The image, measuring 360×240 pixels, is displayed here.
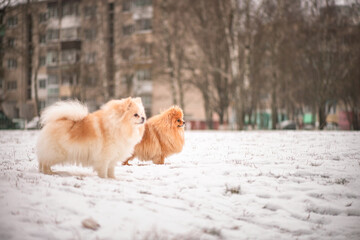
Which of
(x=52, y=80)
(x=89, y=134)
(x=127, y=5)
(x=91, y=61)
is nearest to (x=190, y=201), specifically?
(x=89, y=134)

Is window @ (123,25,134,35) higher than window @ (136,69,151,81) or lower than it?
higher

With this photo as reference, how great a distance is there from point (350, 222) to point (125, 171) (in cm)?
395

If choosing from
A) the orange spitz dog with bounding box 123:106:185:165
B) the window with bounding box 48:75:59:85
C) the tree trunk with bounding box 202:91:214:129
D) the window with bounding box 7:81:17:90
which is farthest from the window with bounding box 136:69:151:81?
the orange spitz dog with bounding box 123:106:185:165

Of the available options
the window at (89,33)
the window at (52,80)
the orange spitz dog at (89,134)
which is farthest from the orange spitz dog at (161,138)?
the window at (52,80)

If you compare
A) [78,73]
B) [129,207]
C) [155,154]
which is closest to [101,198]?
[129,207]

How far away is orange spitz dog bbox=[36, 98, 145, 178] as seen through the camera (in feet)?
16.8

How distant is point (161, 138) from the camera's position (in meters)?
7.31

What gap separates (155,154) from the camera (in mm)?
7203

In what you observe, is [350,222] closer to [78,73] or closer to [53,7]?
[78,73]

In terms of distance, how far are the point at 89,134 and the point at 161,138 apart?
2408 millimetres

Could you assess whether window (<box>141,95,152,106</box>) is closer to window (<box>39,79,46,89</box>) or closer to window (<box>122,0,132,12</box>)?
window (<box>122,0,132,12</box>)

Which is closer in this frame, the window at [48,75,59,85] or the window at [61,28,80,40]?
the window at [61,28,80,40]

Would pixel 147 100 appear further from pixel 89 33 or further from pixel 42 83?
pixel 42 83

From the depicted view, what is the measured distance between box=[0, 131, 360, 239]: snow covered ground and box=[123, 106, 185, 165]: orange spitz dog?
1.56ft
